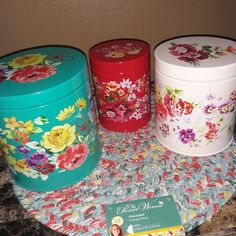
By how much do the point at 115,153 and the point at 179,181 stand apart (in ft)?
0.55

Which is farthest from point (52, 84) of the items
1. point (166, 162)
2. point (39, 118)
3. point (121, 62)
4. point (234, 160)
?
point (234, 160)

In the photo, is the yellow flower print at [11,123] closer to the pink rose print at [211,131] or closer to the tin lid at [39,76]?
the tin lid at [39,76]

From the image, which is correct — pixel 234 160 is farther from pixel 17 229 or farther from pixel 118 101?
pixel 17 229

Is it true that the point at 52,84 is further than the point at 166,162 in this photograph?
No

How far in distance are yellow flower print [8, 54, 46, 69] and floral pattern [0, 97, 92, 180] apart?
0.13 metres

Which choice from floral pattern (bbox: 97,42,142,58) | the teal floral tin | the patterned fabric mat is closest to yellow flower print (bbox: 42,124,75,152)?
the teal floral tin

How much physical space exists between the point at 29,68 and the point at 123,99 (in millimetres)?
235

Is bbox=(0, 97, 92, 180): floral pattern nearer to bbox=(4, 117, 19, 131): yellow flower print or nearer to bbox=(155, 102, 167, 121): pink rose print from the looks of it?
bbox=(4, 117, 19, 131): yellow flower print

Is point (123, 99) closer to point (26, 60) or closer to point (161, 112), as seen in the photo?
point (161, 112)

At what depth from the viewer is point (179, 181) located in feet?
1.89

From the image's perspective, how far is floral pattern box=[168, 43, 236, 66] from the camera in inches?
21.3

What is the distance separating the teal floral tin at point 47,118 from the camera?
1.54 feet

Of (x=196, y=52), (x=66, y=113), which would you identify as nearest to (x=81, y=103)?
(x=66, y=113)

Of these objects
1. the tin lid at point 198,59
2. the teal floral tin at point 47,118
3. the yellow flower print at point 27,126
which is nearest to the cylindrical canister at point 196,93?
the tin lid at point 198,59
